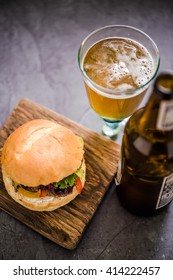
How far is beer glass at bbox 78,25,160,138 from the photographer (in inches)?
50.0

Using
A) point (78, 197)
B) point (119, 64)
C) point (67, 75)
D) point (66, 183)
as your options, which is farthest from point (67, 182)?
point (67, 75)

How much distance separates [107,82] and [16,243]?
22.1 inches

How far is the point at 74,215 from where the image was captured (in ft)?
4.44

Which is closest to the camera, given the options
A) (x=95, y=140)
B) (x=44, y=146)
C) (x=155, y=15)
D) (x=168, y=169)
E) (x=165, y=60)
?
(x=168, y=169)

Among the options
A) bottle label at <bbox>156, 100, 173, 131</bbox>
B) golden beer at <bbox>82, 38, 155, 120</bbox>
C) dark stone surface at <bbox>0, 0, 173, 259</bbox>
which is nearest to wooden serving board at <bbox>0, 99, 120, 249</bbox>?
dark stone surface at <bbox>0, 0, 173, 259</bbox>

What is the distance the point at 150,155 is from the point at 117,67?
0.32 meters

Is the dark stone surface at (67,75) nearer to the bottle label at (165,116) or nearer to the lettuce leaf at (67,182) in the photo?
the lettuce leaf at (67,182)

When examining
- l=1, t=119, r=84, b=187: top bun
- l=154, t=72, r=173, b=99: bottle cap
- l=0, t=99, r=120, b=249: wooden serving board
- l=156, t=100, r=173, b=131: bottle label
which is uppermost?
l=154, t=72, r=173, b=99: bottle cap

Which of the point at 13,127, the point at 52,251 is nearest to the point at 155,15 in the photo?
the point at 13,127

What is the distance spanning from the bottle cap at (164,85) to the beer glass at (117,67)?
254 mm

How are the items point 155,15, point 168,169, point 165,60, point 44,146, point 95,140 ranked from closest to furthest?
point 168,169 < point 44,146 < point 95,140 < point 165,60 < point 155,15

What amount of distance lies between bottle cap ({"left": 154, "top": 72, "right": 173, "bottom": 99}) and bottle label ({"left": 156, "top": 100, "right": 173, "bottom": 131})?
17mm

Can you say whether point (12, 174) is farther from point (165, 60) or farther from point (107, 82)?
point (165, 60)

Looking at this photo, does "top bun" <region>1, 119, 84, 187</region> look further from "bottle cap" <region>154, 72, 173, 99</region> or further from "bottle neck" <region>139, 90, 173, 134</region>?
"bottle cap" <region>154, 72, 173, 99</region>
